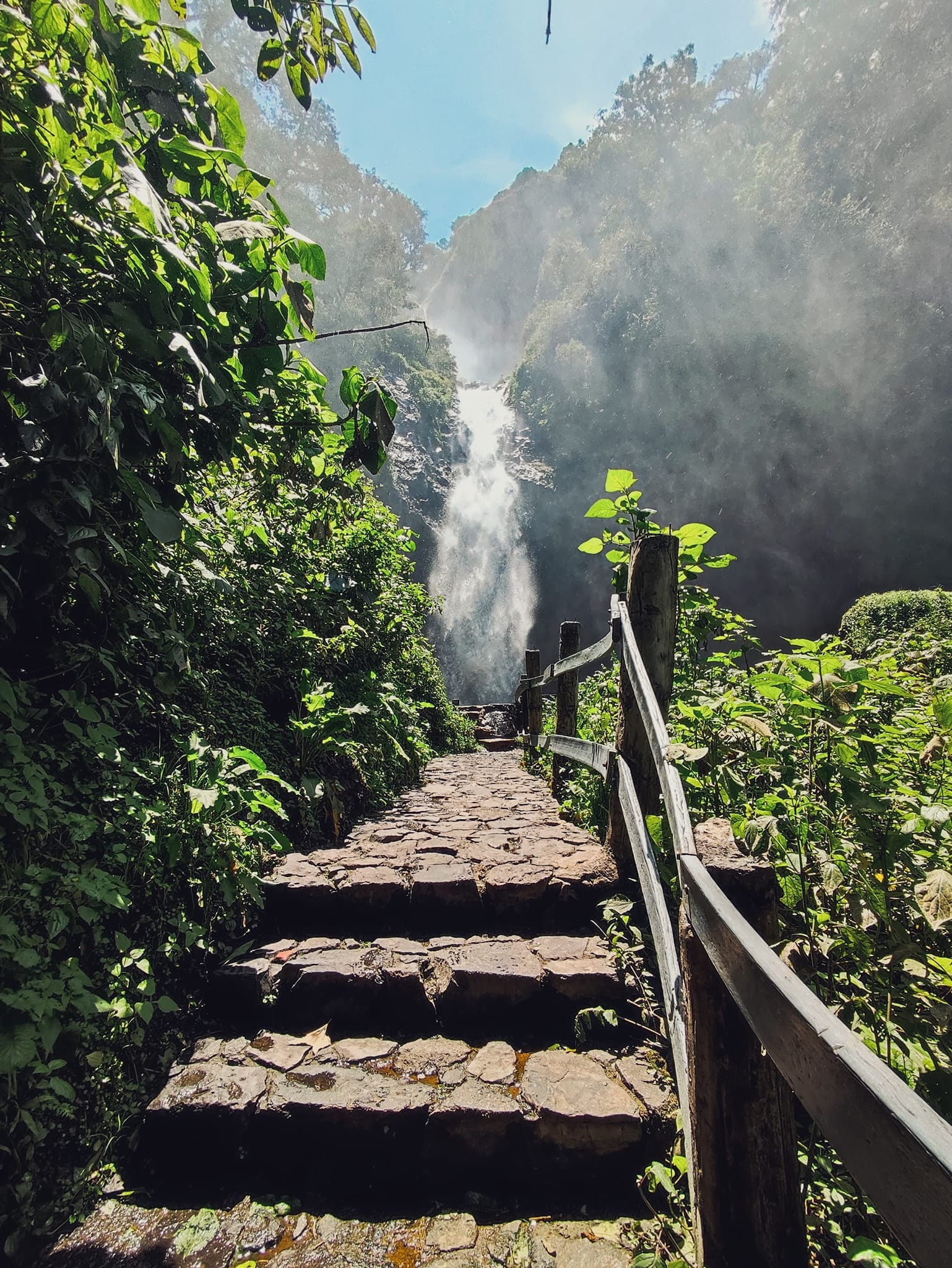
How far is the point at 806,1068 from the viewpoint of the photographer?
2.23ft

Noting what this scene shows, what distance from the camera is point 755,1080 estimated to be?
1.12 meters

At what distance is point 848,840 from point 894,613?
1048 cm

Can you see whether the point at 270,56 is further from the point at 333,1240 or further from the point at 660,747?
the point at 333,1240

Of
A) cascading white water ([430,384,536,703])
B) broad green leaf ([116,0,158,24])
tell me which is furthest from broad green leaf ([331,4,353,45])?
cascading white water ([430,384,536,703])

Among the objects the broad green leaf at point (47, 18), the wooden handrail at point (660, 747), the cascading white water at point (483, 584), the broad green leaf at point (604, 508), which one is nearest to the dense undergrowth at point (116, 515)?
the broad green leaf at point (47, 18)

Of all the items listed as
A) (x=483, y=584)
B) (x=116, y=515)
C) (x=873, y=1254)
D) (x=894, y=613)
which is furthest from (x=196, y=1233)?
(x=483, y=584)

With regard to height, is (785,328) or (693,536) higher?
(785,328)

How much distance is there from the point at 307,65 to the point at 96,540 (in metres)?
1.71

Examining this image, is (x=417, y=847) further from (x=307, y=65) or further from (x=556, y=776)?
(x=307, y=65)

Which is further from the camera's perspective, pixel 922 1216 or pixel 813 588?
pixel 813 588

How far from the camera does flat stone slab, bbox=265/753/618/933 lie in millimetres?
2434

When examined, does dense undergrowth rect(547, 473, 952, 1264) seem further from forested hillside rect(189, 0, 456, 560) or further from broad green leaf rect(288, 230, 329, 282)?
forested hillside rect(189, 0, 456, 560)

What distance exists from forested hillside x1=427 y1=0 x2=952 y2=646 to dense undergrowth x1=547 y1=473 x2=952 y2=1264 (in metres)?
19.2

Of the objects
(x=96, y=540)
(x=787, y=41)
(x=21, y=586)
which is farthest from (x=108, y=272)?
(x=787, y=41)
